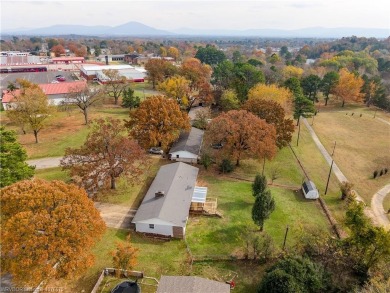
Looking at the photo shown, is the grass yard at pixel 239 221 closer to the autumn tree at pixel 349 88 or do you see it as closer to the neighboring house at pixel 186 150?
the neighboring house at pixel 186 150

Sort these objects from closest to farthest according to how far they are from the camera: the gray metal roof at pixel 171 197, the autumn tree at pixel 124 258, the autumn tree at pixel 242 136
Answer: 1. the autumn tree at pixel 124 258
2. the gray metal roof at pixel 171 197
3. the autumn tree at pixel 242 136

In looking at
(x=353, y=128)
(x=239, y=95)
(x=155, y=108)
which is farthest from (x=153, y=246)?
(x=353, y=128)

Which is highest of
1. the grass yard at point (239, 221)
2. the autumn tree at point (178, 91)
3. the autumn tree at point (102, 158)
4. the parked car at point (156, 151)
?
the autumn tree at point (178, 91)

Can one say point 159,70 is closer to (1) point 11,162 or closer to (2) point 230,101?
(2) point 230,101

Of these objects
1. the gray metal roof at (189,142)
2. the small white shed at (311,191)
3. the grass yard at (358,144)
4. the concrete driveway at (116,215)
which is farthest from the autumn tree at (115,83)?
the small white shed at (311,191)

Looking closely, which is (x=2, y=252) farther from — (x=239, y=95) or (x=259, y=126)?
(x=239, y=95)

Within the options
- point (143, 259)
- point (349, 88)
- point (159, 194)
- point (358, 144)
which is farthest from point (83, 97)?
point (349, 88)
